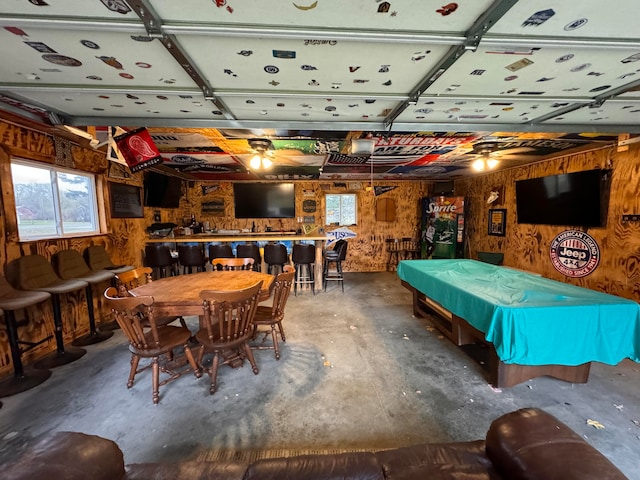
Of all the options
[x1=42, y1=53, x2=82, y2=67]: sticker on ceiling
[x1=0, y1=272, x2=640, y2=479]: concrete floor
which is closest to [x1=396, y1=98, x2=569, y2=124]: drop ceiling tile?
[x1=42, y1=53, x2=82, y2=67]: sticker on ceiling

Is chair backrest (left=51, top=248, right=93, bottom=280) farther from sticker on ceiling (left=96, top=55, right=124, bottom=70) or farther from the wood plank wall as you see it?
the wood plank wall

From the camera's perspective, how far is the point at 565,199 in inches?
156

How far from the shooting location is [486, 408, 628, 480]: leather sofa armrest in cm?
90

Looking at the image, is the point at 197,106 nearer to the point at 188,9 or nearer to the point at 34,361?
the point at 188,9

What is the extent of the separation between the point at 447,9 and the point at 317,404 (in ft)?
8.55

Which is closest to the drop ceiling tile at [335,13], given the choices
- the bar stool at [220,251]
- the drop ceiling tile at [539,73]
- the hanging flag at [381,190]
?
the drop ceiling tile at [539,73]

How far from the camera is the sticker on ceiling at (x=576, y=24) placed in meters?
1.19

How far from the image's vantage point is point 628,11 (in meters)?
1.13

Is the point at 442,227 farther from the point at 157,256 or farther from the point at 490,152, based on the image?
the point at 157,256

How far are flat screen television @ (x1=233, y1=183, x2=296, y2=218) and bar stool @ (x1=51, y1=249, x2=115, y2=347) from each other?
3791 mm

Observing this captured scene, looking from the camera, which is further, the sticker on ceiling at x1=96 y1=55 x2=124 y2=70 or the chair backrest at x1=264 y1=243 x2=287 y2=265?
the chair backrest at x1=264 y1=243 x2=287 y2=265

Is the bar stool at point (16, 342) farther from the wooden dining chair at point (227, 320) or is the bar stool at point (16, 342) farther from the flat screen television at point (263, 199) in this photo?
the flat screen television at point (263, 199)

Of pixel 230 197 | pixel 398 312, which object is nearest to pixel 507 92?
pixel 398 312

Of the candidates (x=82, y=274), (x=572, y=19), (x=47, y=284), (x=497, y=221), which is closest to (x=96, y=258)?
(x=82, y=274)
